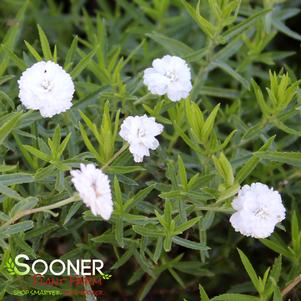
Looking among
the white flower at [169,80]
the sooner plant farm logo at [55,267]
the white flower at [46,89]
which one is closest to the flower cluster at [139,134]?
the white flower at [46,89]

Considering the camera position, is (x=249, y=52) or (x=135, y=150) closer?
(x=135, y=150)

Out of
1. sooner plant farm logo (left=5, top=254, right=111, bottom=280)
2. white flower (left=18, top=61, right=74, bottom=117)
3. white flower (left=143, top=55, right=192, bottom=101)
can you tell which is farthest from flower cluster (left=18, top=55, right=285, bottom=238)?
sooner plant farm logo (left=5, top=254, right=111, bottom=280)

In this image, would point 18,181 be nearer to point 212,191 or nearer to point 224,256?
point 212,191

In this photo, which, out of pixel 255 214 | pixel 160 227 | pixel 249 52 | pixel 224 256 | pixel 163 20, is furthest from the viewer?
pixel 163 20

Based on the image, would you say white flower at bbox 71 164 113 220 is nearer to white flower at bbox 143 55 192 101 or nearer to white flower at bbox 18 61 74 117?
white flower at bbox 18 61 74 117

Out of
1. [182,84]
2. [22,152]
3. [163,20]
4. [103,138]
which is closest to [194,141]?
[182,84]

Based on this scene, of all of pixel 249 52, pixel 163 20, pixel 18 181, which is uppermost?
pixel 163 20

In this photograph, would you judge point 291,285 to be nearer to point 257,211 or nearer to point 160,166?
point 257,211

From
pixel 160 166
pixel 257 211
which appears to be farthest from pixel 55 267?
pixel 257 211
